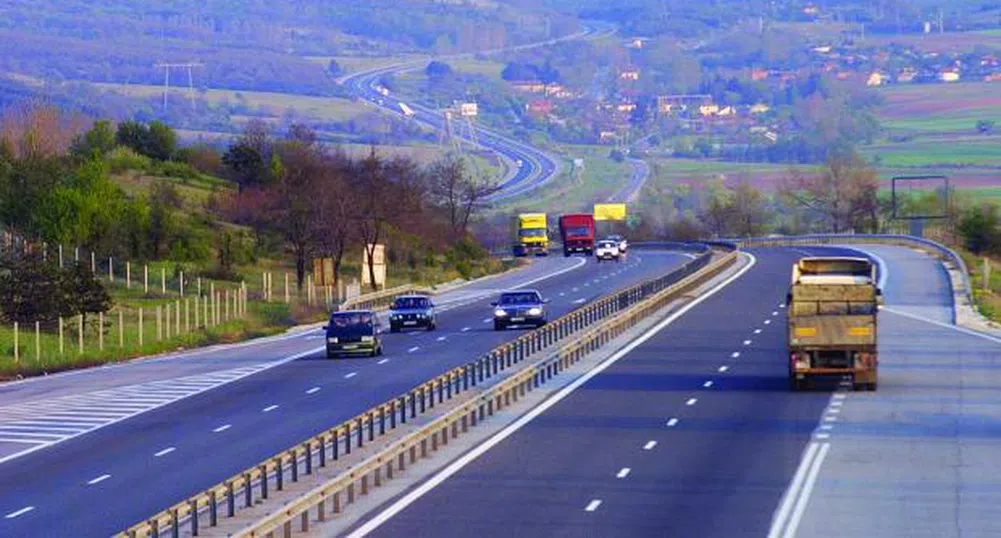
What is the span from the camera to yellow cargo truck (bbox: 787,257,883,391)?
144 feet

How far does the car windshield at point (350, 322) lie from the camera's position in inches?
2235

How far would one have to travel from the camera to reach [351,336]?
56.4 m

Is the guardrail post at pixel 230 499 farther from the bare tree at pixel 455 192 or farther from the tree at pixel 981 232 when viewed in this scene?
the bare tree at pixel 455 192

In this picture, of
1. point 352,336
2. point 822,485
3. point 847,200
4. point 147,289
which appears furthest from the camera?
point 847,200

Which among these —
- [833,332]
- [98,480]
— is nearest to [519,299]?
[833,332]

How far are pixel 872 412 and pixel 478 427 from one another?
285 inches

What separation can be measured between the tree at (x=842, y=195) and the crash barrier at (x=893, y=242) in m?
31.2

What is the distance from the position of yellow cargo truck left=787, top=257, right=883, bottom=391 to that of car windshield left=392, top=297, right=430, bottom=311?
2298 centimetres

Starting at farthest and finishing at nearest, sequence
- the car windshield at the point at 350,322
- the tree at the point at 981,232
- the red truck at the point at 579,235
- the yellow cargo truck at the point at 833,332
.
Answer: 1. the red truck at the point at 579,235
2. the tree at the point at 981,232
3. the car windshield at the point at 350,322
4. the yellow cargo truck at the point at 833,332

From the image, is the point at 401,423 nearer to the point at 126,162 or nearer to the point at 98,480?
the point at 98,480

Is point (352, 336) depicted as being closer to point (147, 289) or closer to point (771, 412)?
point (771, 412)

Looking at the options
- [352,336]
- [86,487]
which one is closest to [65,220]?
[352,336]

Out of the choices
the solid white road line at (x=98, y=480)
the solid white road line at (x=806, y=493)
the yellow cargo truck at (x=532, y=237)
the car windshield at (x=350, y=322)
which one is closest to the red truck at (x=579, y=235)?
the yellow cargo truck at (x=532, y=237)

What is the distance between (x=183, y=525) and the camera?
26.8 metres
